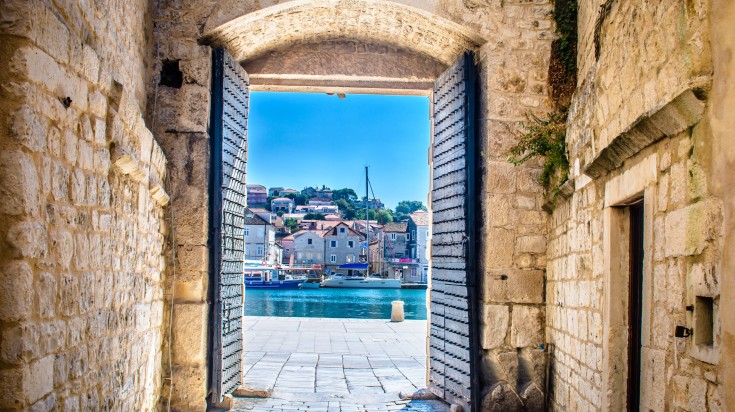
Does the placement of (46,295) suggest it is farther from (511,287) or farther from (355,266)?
(355,266)

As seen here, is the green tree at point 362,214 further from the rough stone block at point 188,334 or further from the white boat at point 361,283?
the rough stone block at point 188,334

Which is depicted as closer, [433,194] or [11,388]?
[11,388]

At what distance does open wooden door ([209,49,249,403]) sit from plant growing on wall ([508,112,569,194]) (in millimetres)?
2545

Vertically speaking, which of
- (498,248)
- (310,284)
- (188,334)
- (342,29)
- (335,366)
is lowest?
(310,284)

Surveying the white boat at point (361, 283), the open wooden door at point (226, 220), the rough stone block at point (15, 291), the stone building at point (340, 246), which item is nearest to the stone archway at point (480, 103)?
the open wooden door at point (226, 220)

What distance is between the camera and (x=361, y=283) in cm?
5806

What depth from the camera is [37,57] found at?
2588 millimetres

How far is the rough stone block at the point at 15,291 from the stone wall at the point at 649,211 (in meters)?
2.60

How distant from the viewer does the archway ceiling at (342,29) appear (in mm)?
5699

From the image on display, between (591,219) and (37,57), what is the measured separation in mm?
3258

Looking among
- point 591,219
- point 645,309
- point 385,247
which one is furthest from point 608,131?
point 385,247

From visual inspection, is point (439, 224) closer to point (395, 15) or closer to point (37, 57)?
point (395, 15)

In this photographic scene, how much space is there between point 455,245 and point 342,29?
2.40 metres

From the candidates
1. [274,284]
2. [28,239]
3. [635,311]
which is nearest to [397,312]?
[635,311]
